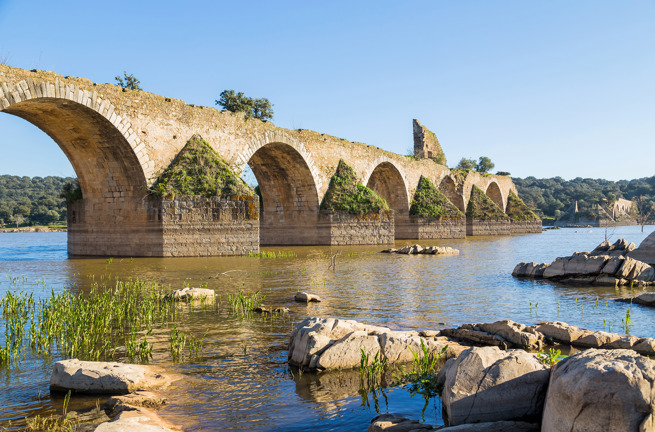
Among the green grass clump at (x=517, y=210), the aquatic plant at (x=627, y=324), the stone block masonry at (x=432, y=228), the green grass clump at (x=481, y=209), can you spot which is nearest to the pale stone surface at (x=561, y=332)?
the aquatic plant at (x=627, y=324)

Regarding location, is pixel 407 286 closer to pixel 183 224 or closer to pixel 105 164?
pixel 183 224

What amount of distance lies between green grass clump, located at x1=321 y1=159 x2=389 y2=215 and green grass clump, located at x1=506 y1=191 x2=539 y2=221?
29.3 m

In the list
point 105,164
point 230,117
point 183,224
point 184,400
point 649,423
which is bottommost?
point 184,400

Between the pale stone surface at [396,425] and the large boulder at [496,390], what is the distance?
0.26 meters

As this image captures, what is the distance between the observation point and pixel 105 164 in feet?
61.3

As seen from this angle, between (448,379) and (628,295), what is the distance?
314 inches

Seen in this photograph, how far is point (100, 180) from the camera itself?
19.2m

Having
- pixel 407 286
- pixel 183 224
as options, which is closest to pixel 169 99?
pixel 183 224

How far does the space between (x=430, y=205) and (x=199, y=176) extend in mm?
20163

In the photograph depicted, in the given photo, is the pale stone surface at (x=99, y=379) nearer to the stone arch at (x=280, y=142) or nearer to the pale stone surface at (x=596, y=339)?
the pale stone surface at (x=596, y=339)

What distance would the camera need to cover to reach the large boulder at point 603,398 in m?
2.94

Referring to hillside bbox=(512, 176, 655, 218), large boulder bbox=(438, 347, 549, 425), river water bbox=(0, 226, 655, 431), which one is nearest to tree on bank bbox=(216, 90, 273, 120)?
river water bbox=(0, 226, 655, 431)

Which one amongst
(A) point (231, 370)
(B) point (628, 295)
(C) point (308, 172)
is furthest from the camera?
(C) point (308, 172)

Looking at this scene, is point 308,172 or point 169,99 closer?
point 169,99
